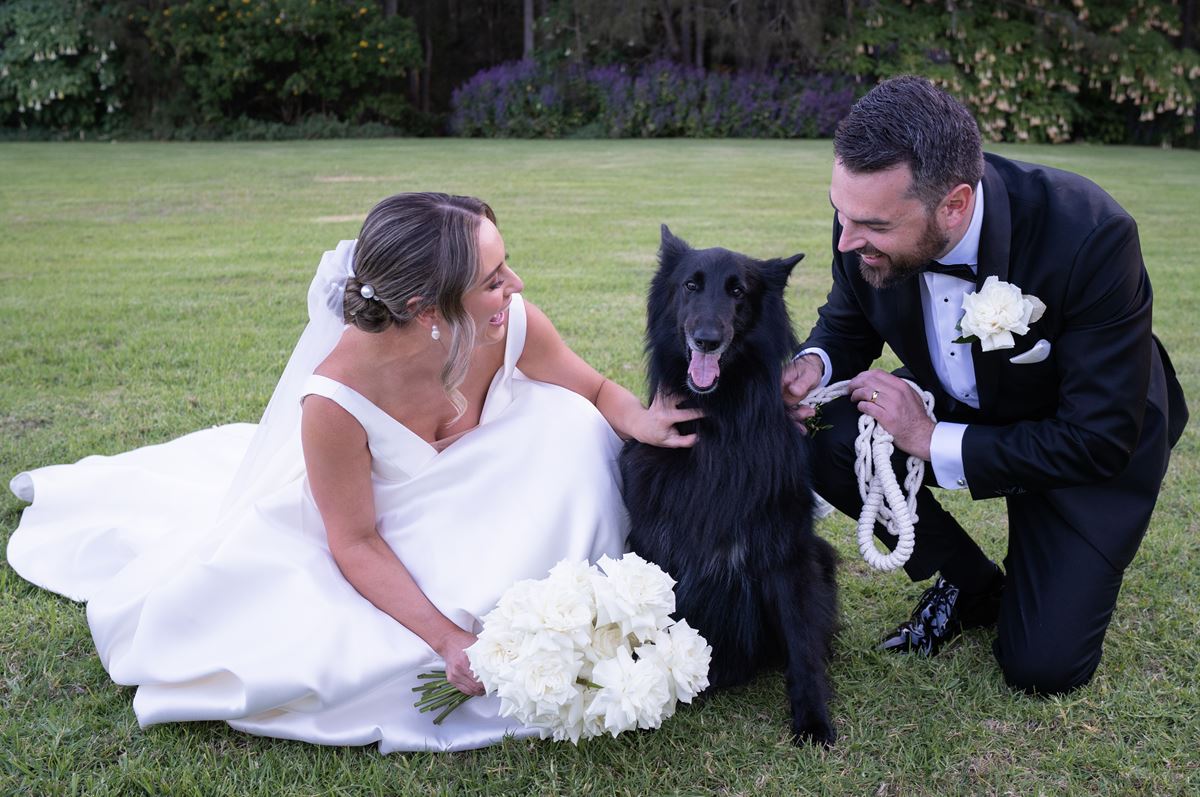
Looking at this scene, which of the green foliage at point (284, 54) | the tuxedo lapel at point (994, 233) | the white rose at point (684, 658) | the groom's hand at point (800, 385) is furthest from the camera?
the green foliage at point (284, 54)

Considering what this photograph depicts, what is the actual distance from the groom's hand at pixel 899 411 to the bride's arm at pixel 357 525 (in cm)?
128

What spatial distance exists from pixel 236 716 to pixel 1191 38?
83.8 feet

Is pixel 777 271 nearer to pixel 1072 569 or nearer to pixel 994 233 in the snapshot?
pixel 994 233

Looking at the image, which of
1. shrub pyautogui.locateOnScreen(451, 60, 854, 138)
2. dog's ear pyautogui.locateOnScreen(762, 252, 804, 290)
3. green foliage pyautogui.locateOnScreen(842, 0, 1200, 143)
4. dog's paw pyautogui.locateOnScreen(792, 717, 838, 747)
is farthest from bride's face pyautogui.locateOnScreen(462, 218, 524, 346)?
green foliage pyautogui.locateOnScreen(842, 0, 1200, 143)

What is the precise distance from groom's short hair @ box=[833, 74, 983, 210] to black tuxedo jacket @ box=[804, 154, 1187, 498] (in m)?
0.20

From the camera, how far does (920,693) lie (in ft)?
9.00

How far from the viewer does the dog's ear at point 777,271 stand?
259 centimetres

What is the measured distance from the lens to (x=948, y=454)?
8.92ft

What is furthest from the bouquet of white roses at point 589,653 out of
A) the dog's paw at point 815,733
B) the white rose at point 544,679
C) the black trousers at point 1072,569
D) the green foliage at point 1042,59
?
the green foliage at point 1042,59

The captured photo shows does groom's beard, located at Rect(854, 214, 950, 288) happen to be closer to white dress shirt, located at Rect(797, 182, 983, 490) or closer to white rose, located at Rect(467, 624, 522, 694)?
white dress shirt, located at Rect(797, 182, 983, 490)

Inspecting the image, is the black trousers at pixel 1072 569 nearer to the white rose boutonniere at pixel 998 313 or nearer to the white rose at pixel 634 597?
the white rose boutonniere at pixel 998 313

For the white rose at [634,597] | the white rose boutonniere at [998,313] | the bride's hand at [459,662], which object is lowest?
the bride's hand at [459,662]

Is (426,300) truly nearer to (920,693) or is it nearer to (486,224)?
(486,224)

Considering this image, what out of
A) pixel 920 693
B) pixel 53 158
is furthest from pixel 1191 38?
pixel 920 693
